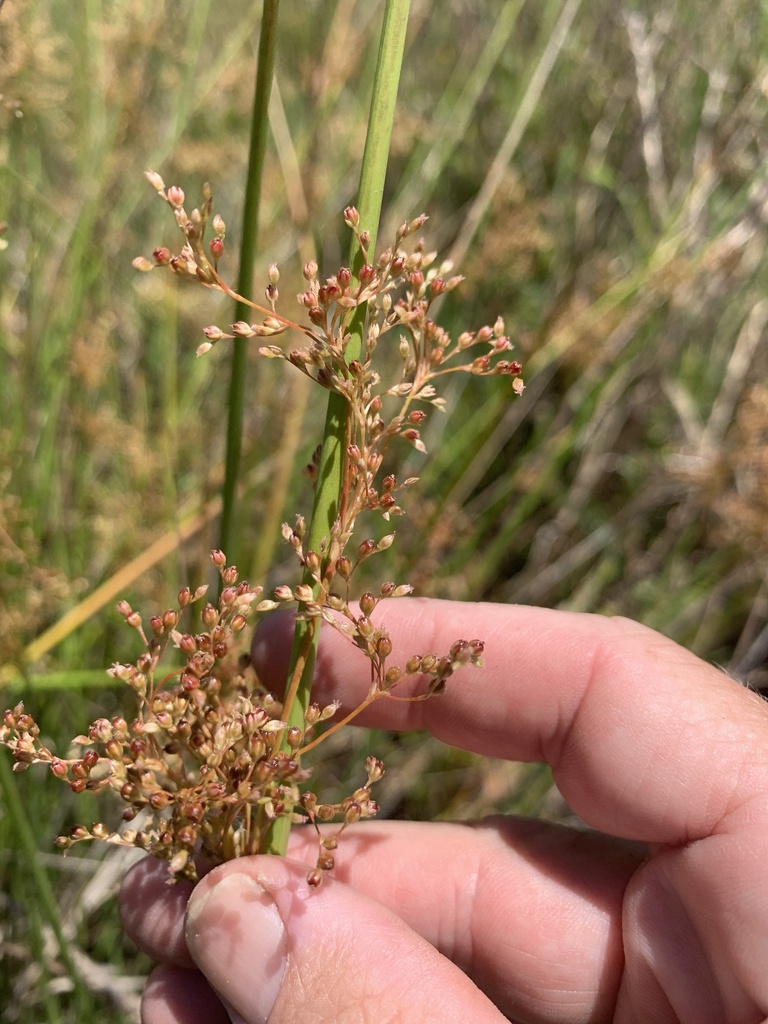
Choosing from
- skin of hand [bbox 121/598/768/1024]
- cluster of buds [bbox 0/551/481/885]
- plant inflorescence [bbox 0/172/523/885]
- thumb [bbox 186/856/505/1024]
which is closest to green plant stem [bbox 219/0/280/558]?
plant inflorescence [bbox 0/172/523/885]

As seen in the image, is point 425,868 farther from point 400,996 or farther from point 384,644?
point 384,644

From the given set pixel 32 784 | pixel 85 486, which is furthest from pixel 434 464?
pixel 32 784

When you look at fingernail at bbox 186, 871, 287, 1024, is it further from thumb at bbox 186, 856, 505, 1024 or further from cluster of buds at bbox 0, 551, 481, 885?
cluster of buds at bbox 0, 551, 481, 885

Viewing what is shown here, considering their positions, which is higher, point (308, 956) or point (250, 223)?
point (250, 223)

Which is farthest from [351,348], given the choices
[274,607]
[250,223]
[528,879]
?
[528,879]

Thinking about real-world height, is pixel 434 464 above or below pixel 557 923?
above

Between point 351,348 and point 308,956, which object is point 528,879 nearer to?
point 308,956
